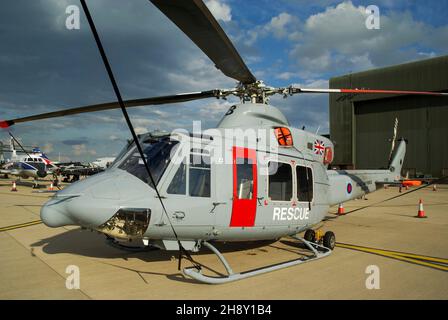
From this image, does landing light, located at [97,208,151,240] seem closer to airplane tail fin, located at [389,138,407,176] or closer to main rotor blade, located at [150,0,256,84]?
main rotor blade, located at [150,0,256,84]

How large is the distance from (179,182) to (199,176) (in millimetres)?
368

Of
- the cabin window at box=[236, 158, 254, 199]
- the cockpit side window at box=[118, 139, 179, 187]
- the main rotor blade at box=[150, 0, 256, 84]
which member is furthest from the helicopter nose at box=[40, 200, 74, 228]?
the main rotor blade at box=[150, 0, 256, 84]

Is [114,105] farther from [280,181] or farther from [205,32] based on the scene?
[280,181]

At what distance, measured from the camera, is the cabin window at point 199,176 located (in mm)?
5496

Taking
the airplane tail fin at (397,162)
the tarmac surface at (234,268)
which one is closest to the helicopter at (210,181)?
the tarmac surface at (234,268)

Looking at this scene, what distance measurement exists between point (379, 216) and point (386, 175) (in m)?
2.71

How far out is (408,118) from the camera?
39.7 metres

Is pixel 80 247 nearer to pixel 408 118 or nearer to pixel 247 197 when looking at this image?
pixel 247 197

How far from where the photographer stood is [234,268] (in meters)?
6.12

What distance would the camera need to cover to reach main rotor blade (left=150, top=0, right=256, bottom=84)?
338 centimetres

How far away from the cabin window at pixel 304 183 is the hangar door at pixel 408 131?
35.5 m

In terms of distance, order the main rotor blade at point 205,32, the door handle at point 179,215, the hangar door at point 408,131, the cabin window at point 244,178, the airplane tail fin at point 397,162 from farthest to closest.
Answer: the hangar door at point 408,131, the airplane tail fin at point 397,162, the cabin window at point 244,178, the door handle at point 179,215, the main rotor blade at point 205,32

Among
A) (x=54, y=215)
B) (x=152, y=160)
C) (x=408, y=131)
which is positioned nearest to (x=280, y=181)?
(x=152, y=160)

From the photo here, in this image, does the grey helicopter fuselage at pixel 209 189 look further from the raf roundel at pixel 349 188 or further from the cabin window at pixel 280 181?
the raf roundel at pixel 349 188
